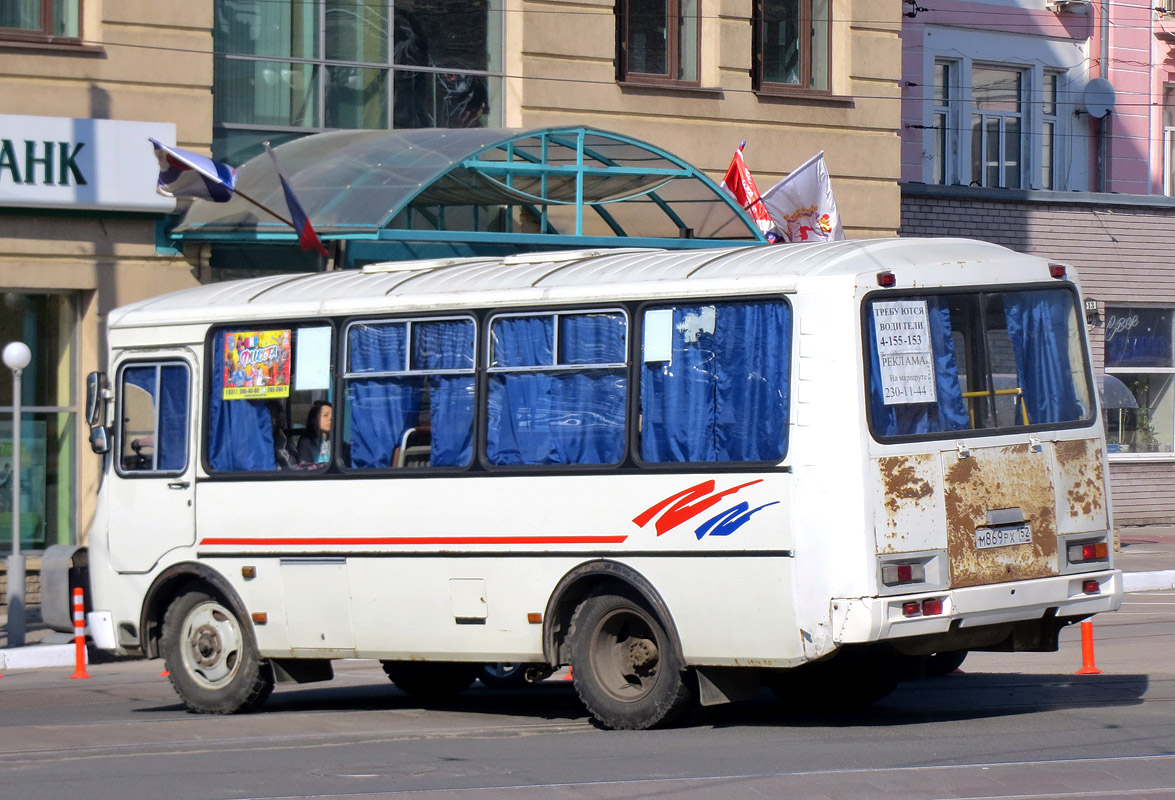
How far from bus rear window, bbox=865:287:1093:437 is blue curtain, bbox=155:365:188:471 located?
5070 millimetres

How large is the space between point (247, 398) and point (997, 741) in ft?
17.7

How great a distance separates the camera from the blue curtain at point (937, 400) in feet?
30.8

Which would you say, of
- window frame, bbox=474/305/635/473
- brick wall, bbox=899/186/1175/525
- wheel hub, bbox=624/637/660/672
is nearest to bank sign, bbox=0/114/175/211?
window frame, bbox=474/305/635/473

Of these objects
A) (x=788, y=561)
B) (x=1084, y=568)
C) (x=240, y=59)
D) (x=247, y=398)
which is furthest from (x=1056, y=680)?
(x=240, y=59)

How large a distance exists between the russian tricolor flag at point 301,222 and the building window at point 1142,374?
51.2 feet

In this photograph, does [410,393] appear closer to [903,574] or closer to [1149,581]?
[903,574]

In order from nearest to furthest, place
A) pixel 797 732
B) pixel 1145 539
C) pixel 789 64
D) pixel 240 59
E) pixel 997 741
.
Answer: pixel 997 741 < pixel 797 732 < pixel 240 59 < pixel 789 64 < pixel 1145 539

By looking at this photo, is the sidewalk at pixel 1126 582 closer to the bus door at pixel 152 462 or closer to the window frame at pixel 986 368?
the bus door at pixel 152 462

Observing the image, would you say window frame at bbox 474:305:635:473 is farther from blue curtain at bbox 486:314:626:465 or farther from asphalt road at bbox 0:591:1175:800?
asphalt road at bbox 0:591:1175:800

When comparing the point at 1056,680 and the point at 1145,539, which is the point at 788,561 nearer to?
the point at 1056,680

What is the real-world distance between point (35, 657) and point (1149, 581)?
41.7 feet

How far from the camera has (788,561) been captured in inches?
367

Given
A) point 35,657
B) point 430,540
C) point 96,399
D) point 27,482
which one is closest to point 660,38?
point 27,482

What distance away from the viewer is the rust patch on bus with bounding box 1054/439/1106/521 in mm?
9961
